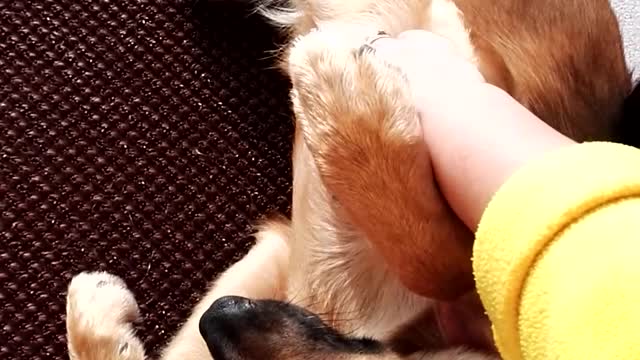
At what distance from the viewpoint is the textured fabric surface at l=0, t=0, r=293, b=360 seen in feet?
4.38

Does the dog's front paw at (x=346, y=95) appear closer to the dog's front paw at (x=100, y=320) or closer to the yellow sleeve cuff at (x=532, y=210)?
the yellow sleeve cuff at (x=532, y=210)

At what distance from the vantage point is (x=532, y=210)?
0.77m

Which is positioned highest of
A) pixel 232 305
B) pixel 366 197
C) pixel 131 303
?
pixel 366 197

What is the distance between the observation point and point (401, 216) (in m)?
0.95

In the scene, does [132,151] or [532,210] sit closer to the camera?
[532,210]

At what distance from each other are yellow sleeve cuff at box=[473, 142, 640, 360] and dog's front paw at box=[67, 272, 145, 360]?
0.51 meters

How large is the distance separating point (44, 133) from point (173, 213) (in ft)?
0.69

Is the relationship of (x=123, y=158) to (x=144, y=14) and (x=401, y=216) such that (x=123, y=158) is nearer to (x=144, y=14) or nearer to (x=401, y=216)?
(x=144, y=14)

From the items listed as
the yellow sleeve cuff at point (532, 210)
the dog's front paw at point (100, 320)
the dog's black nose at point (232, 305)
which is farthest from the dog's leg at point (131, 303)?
the yellow sleeve cuff at point (532, 210)

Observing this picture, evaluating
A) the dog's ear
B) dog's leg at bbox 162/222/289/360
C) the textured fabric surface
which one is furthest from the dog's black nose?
the dog's ear

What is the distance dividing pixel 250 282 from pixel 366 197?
0.34 m

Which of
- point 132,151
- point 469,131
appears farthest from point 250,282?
point 469,131

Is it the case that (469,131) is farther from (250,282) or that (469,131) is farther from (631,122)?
(250,282)

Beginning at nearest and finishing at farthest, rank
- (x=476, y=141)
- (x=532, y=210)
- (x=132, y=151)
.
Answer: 1. (x=532, y=210)
2. (x=476, y=141)
3. (x=132, y=151)
